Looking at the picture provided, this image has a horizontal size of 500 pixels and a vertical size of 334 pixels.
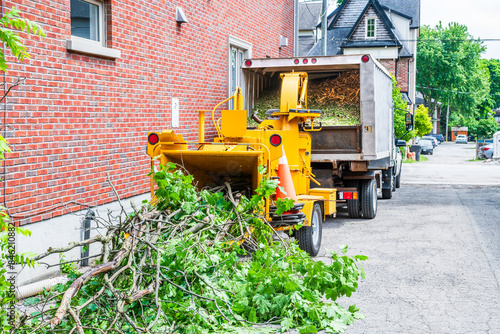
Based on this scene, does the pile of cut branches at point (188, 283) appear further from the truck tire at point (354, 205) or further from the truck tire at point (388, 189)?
the truck tire at point (388, 189)

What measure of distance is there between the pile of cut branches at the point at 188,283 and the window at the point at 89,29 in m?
2.54

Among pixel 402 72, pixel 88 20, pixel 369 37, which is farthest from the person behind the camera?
pixel 402 72

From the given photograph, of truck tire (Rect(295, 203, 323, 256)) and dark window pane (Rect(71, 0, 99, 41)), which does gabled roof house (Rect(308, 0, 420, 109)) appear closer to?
truck tire (Rect(295, 203, 323, 256))

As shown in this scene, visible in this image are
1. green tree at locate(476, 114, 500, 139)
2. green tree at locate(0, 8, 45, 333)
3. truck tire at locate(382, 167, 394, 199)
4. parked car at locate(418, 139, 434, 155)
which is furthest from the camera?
green tree at locate(476, 114, 500, 139)

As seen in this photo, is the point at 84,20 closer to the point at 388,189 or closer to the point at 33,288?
the point at 33,288

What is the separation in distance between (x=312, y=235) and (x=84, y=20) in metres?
4.34

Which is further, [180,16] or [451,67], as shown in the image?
[451,67]

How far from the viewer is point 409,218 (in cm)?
1224

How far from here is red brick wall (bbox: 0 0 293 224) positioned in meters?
6.80

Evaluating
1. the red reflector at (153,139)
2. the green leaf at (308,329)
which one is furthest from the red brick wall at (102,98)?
the green leaf at (308,329)

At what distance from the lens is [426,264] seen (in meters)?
7.96

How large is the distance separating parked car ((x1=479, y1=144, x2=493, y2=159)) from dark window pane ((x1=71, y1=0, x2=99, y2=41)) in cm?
3808

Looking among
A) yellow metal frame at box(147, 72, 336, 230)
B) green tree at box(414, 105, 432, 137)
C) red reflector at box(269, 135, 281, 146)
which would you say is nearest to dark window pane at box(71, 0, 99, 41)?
yellow metal frame at box(147, 72, 336, 230)

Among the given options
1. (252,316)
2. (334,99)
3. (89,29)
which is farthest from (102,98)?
(334,99)
